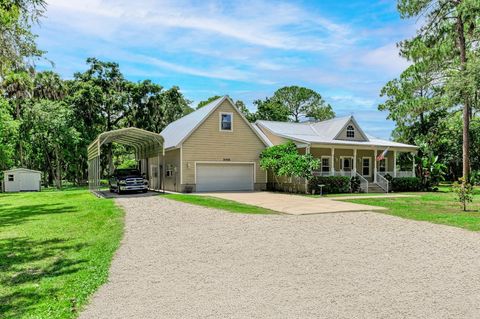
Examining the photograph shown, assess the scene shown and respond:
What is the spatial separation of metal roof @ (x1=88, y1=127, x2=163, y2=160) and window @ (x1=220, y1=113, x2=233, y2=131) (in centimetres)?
438

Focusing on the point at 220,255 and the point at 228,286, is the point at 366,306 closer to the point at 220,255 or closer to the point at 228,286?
the point at 228,286

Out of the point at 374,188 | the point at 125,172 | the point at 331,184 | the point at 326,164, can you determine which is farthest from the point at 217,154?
the point at 374,188

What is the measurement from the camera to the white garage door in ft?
82.9

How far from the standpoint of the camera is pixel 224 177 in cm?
2597

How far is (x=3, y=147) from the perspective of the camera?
33062 millimetres

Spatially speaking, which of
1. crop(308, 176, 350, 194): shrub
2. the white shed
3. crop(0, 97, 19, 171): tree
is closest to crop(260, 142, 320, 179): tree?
crop(308, 176, 350, 194): shrub

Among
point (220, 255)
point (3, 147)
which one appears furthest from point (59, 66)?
point (3, 147)

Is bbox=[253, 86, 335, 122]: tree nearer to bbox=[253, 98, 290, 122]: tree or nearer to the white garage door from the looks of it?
bbox=[253, 98, 290, 122]: tree

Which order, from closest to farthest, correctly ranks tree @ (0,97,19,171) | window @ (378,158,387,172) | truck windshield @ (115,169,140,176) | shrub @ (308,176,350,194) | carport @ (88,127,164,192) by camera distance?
1. shrub @ (308,176,350,194)
2. truck windshield @ (115,169,140,176)
3. carport @ (88,127,164,192)
4. window @ (378,158,387,172)
5. tree @ (0,97,19,171)

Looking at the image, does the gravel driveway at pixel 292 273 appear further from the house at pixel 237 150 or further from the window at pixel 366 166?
the window at pixel 366 166

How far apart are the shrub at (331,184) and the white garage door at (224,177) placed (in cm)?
513

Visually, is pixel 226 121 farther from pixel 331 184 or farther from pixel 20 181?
pixel 20 181

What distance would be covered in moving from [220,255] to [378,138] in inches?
1117

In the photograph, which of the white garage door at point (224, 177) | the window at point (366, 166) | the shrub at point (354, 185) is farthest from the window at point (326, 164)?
the white garage door at point (224, 177)
